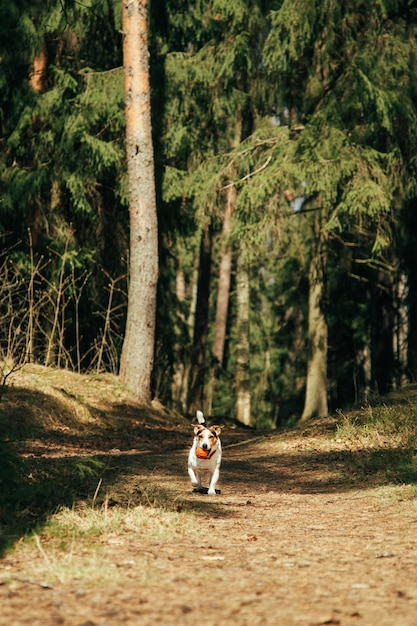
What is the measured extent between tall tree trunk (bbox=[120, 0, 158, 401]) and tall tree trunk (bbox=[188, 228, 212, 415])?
7311 mm

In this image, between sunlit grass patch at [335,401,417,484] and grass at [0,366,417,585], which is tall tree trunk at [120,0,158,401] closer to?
grass at [0,366,417,585]

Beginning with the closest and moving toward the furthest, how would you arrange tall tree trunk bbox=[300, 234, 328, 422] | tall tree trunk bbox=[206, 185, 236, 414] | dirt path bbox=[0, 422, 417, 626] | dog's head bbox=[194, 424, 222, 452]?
dirt path bbox=[0, 422, 417, 626] → dog's head bbox=[194, 424, 222, 452] → tall tree trunk bbox=[300, 234, 328, 422] → tall tree trunk bbox=[206, 185, 236, 414]

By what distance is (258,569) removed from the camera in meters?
5.33

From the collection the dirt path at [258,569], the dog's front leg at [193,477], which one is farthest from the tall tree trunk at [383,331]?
the dog's front leg at [193,477]

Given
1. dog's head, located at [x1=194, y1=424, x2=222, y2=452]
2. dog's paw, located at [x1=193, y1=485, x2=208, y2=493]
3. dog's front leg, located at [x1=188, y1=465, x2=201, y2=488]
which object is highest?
dog's head, located at [x1=194, y1=424, x2=222, y2=452]

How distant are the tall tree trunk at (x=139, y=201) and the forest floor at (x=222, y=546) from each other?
4583 millimetres

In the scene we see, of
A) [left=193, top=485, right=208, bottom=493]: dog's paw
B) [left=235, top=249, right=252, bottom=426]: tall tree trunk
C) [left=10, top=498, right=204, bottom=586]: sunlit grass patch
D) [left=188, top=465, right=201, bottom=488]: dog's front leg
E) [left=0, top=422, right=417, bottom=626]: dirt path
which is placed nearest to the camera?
[left=0, top=422, right=417, bottom=626]: dirt path

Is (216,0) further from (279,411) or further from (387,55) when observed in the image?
(279,411)

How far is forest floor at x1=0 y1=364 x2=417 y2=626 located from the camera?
4348 mm

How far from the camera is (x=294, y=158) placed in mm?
16500

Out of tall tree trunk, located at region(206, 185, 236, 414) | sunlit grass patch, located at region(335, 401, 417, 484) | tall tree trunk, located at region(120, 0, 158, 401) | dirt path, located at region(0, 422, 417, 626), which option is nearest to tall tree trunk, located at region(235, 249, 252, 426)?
tall tree trunk, located at region(206, 185, 236, 414)

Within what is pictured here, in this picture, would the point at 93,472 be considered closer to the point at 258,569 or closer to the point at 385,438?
the point at 258,569

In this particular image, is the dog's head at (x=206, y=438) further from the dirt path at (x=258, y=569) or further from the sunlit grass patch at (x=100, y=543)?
the sunlit grass patch at (x=100, y=543)

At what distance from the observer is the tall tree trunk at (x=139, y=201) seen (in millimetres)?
16203
